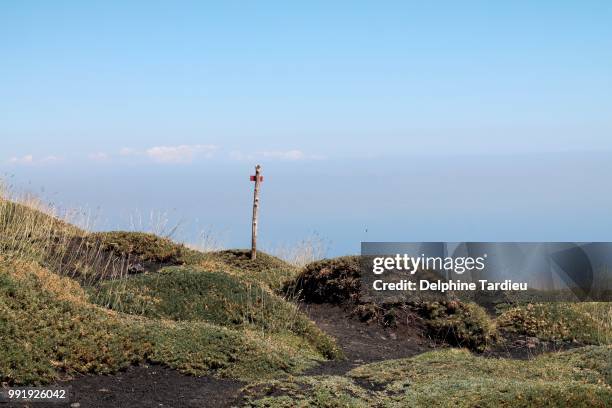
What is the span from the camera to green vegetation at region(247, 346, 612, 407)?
8602 millimetres

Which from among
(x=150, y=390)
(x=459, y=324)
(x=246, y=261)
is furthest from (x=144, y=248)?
(x=150, y=390)

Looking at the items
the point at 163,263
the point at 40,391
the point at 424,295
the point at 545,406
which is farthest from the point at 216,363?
the point at 163,263

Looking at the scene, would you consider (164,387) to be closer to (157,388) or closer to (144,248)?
(157,388)

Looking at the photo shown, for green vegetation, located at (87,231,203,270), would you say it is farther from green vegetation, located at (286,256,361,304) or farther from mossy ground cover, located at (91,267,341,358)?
mossy ground cover, located at (91,267,341,358)

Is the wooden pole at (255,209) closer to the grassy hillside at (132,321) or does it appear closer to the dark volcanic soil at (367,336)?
the grassy hillside at (132,321)

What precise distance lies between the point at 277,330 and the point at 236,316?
0.82m

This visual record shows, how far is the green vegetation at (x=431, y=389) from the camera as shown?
8602 millimetres

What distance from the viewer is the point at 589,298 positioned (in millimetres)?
20047

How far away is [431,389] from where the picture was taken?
912cm

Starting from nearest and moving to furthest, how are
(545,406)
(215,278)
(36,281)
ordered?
(545,406) < (36,281) < (215,278)

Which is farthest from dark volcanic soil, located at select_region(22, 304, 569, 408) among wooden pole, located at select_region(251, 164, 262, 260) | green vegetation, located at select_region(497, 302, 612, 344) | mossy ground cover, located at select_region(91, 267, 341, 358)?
wooden pole, located at select_region(251, 164, 262, 260)

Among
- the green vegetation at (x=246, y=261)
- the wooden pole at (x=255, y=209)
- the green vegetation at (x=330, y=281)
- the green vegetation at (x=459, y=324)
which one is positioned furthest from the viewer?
the wooden pole at (x=255, y=209)

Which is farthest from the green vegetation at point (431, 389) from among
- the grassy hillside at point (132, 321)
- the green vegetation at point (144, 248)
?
the green vegetation at point (144, 248)

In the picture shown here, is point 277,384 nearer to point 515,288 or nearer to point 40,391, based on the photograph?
point 40,391
